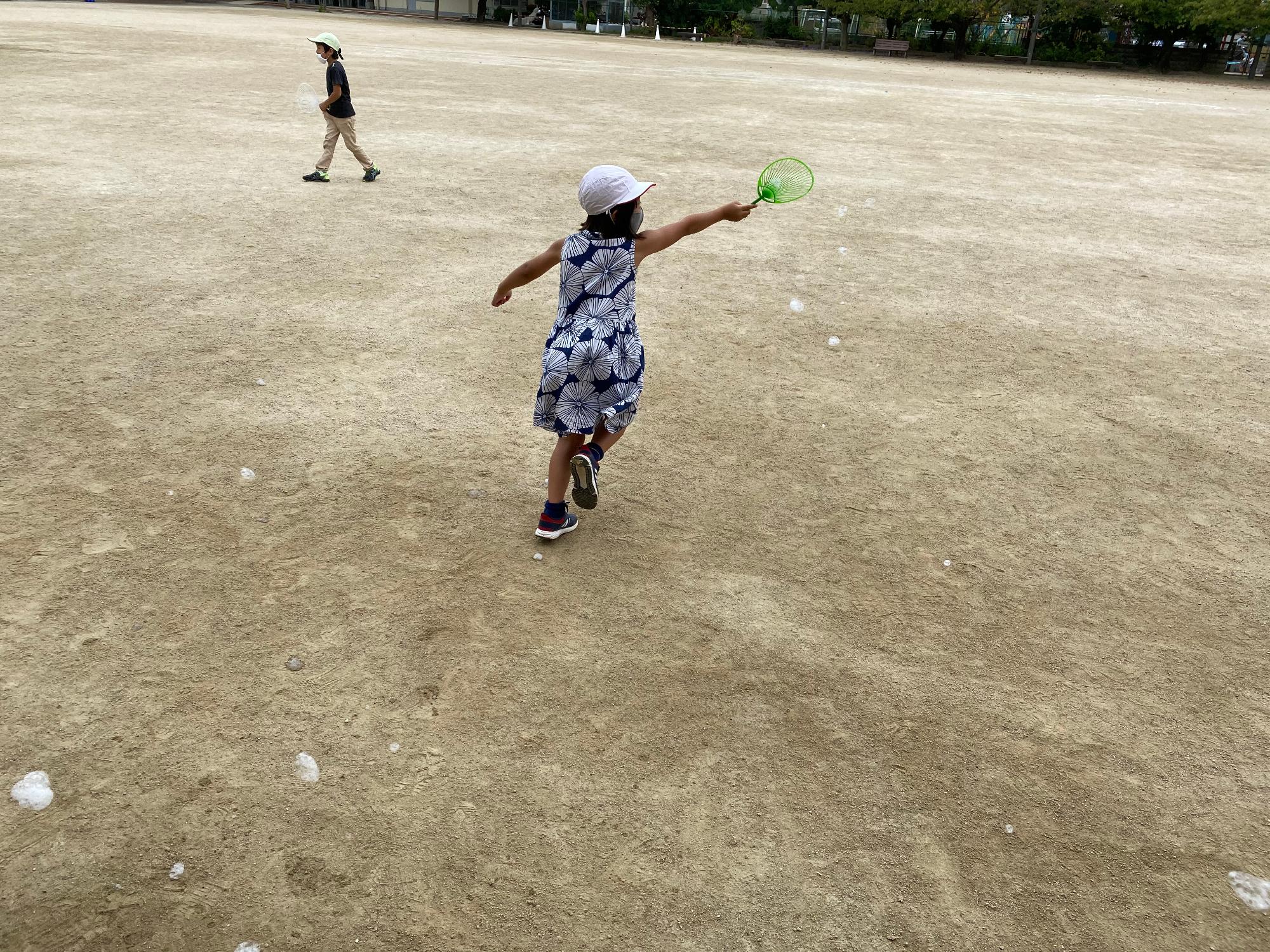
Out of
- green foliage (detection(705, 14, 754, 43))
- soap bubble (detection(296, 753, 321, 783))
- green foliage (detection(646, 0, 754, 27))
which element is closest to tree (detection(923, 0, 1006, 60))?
green foliage (detection(705, 14, 754, 43))

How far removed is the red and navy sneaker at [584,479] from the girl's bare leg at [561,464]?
0.10 feet

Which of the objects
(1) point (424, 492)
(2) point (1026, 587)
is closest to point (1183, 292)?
(2) point (1026, 587)

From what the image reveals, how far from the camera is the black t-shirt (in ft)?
35.4

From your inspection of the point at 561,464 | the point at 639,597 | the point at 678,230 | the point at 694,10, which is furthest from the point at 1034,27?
the point at 639,597

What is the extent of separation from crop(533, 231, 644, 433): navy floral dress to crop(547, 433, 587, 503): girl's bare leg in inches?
2.2

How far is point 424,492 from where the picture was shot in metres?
4.86

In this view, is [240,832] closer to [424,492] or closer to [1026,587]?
[424,492]

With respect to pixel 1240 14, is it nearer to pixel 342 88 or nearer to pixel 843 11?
pixel 843 11

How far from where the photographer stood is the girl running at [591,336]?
4.14 meters

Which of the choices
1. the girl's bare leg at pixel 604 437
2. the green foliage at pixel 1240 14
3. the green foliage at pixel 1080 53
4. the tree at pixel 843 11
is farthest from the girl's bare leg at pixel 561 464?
the green foliage at pixel 1080 53

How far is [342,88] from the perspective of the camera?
426 inches

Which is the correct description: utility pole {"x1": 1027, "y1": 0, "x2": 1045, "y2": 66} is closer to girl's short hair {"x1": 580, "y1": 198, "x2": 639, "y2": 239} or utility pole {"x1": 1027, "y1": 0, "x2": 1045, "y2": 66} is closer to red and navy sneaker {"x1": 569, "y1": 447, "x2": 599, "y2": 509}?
girl's short hair {"x1": 580, "y1": 198, "x2": 639, "y2": 239}

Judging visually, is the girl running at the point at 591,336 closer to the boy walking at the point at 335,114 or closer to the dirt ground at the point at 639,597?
the dirt ground at the point at 639,597

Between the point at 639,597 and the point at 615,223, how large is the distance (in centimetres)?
168
